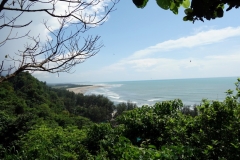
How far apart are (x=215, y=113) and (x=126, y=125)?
2.61 m

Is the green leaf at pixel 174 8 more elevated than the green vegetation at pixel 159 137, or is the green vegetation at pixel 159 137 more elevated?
the green leaf at pixel 174 8

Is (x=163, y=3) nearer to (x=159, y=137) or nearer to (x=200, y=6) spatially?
(x=200, y=6)

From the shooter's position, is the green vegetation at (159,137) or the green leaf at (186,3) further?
the green vegetation at (159,137)

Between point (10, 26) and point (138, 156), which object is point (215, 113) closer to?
point (138, 156)

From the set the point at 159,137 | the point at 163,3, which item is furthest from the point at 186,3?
the point at 159,137

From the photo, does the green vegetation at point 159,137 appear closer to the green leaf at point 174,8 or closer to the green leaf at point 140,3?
the green leaf at point 140,3

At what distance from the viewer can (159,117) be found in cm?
593

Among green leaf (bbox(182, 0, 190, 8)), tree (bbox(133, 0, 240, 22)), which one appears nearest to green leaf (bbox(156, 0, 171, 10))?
tree (bbox(133, 0, 240, 22))

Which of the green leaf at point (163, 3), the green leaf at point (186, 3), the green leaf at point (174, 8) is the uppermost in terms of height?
the green leaf at point (186, 3)

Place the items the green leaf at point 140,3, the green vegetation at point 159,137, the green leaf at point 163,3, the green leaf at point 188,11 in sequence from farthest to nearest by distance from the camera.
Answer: the green vegetation at point 159,137 < the green leaf at point 188,11 < the green leaf at point 140,3 < the green leaf at point 163,3

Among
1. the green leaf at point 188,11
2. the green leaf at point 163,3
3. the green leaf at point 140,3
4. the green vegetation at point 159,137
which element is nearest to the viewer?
the green leaf at point 163,3

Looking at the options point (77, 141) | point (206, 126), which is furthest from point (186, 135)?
point (77, 141)

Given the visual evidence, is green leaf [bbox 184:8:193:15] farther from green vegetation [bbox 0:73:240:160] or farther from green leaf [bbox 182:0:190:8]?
green vegetation [bbox 0:73:240:160]

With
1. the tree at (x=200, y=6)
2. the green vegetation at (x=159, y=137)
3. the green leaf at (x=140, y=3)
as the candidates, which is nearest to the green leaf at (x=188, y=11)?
the tree at (x=200, y=6)
